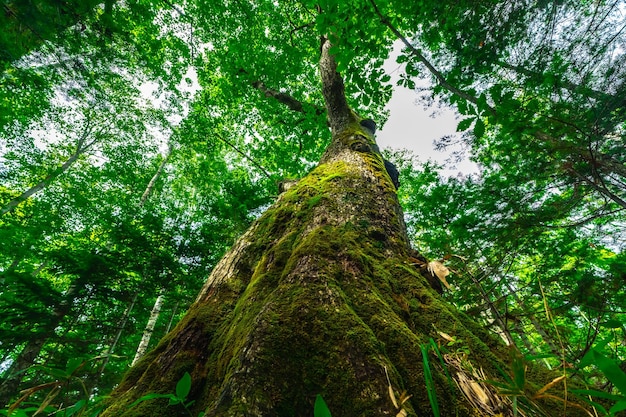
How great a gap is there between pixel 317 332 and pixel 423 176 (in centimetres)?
967

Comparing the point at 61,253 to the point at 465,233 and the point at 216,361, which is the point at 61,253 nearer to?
the point at 216,361

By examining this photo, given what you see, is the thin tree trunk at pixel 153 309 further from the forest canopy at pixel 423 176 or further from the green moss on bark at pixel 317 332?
the green moss on bark at pixel 317 332

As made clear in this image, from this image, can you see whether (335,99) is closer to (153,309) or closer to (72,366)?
(72,366)

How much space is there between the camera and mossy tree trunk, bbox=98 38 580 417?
1007 mm

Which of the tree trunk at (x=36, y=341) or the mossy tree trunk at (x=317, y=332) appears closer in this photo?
the mossy tree trunk at (x=317, y=332)

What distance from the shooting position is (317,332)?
1180mm

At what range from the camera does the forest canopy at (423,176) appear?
2672 mm

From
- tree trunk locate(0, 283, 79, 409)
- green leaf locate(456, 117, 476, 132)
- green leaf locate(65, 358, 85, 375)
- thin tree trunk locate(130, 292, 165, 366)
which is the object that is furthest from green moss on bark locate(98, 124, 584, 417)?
thin tree trunk locate(130, 292, 165, 366)

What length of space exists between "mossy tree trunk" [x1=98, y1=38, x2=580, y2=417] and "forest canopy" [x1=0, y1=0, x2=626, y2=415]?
266mm

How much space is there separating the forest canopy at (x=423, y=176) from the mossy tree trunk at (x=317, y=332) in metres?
0.27

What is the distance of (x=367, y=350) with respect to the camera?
1112 mm

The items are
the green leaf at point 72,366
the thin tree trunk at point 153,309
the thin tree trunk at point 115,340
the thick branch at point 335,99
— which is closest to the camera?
the green leaf at point 72,366

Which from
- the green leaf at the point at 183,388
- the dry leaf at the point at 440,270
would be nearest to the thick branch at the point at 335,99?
the dry leaf at the point at 440,270

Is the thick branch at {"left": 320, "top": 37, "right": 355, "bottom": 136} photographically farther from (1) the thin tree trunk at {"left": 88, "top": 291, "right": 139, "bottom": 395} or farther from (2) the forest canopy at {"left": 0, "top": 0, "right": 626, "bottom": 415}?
(1) the thin tree trunk at {"left": 88, "top": 291, "right": 139, "bottom": 395}
